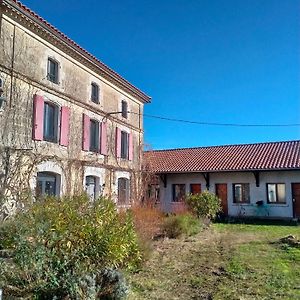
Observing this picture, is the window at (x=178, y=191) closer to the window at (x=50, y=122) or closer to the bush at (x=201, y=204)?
the bush at (x=201, y=204)

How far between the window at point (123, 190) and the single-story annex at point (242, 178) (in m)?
2.62

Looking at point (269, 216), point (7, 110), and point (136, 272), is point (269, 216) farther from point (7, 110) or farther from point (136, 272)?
point (7, 110)

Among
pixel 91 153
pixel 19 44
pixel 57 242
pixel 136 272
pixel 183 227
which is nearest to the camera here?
pixel 57 242

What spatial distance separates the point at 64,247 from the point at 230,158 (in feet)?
57.5

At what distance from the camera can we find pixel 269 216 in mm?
18953

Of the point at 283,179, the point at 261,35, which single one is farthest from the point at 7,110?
the point at 283,179

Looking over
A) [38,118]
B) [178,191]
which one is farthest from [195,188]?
[38,118]

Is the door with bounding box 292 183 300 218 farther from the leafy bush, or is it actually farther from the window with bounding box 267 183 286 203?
the leafy bush

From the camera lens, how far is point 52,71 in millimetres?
12977

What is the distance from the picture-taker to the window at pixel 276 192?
18.9 m

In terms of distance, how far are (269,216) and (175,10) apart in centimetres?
1377

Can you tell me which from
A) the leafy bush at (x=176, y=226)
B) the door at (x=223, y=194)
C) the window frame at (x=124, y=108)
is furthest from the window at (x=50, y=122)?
the door at (x=223, y=194)

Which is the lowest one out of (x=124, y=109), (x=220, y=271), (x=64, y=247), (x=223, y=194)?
(x=220, y=271)

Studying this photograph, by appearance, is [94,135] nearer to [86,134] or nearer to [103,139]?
[103,139]
